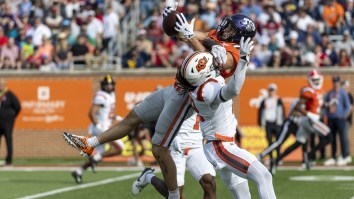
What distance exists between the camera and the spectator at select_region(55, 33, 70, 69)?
77.9ft

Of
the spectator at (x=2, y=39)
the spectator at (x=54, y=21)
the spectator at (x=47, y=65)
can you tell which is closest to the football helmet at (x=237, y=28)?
the spectator at (x=47, y=65)

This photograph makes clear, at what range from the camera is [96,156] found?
16.1m

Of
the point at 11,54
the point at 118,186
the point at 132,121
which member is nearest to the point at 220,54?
the point at 132,121

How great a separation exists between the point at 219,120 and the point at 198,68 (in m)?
0.57

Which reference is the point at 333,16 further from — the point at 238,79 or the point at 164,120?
the point at 238,79

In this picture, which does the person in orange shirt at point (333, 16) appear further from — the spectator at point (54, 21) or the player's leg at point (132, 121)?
the player's leg at point (132, 121)

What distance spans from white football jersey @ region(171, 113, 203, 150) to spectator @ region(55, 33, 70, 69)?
13053 millimetres

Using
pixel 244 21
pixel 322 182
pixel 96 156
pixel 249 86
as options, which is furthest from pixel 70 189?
pixel 249 86

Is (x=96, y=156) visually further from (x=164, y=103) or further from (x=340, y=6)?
(x=340, y=6)

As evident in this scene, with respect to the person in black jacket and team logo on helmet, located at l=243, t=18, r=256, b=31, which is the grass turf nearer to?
the person in black jacket

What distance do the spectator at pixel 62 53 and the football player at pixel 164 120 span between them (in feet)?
45.4

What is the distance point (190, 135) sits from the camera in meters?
10.9

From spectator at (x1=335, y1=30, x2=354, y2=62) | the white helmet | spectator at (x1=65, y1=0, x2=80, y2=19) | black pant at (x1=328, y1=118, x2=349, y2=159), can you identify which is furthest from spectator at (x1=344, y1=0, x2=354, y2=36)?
the white helmet

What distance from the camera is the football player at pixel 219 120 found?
29.1ft
